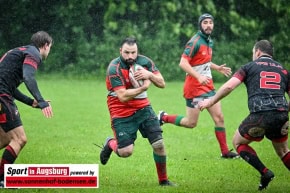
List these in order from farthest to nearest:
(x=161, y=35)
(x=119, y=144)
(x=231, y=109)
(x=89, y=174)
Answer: (x=161, y=35)
(x=231, y=109)
(x=119, y=144)
(x=89, y=174)

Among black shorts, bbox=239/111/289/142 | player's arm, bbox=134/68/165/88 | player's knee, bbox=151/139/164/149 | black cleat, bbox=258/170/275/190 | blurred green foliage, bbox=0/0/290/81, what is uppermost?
blurred green foliage, bbox=0/0/290/81

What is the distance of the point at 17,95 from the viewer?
934 cm

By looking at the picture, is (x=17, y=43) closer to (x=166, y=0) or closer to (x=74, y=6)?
(x=74, y=6)

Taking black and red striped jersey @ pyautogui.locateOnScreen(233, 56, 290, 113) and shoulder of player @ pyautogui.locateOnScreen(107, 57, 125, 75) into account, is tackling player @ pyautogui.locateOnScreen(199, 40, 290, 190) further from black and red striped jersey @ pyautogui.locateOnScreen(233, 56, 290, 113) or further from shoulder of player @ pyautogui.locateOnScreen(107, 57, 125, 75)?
shoulder of player @ pyautogui.locateOnScreen(107, 57, 125, 75)

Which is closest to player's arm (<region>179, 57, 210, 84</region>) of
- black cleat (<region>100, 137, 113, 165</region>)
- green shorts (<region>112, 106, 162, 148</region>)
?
black cleat (<region>100, 137, 113, 165</region>)

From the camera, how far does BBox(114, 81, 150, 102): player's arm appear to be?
8836 millimetres

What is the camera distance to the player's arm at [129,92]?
8836mm

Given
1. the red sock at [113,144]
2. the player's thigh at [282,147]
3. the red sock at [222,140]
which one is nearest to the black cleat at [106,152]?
the red sock at [113,144]

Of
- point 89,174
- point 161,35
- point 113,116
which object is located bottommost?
point 89,174

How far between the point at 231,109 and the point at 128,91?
9.62m

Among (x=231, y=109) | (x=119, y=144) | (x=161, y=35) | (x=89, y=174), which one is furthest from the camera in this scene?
(x=161, y=35)

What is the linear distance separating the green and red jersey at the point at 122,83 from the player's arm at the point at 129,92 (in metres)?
0.06

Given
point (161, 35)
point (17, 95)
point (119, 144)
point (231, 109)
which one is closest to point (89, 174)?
point (119, 144)
